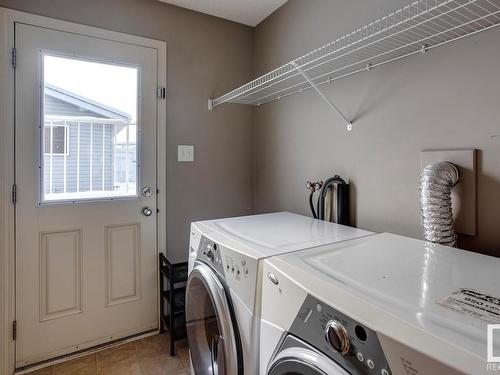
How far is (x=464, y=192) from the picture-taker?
1.10 m

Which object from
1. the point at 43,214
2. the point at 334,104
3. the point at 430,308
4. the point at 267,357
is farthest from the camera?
the point at 43,214

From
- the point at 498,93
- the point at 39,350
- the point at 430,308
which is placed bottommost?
the point at 39,350

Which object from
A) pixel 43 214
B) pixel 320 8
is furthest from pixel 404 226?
pixel 43 214

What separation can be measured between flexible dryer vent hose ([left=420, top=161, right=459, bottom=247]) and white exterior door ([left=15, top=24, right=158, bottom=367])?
64.7 inches

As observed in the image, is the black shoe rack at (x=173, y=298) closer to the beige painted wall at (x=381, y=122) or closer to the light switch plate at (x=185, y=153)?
the light switch plate at (x=185, y=153)

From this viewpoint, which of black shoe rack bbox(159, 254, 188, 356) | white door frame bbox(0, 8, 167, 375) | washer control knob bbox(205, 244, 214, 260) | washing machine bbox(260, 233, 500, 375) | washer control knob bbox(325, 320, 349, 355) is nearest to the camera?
washing machine bbox(260, 233, 500, 375)

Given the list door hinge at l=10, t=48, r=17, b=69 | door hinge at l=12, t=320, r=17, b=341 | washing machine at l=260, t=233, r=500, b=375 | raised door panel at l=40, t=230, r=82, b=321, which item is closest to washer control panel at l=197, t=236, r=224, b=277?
washing machine at l=260, t=233, r=500, b=375

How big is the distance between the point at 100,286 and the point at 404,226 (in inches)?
72.5

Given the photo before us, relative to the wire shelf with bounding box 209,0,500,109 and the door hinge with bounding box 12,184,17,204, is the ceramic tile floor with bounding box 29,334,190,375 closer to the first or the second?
the door hinge with bounding box 12,184,17,204

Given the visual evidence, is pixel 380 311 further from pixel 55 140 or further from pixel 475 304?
pixel 55 140

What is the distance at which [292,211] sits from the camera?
2004mm

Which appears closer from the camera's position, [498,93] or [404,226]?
[498,93]

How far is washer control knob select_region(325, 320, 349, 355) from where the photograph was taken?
612 millimetres

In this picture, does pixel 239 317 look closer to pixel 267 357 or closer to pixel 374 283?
pixel 267 357
